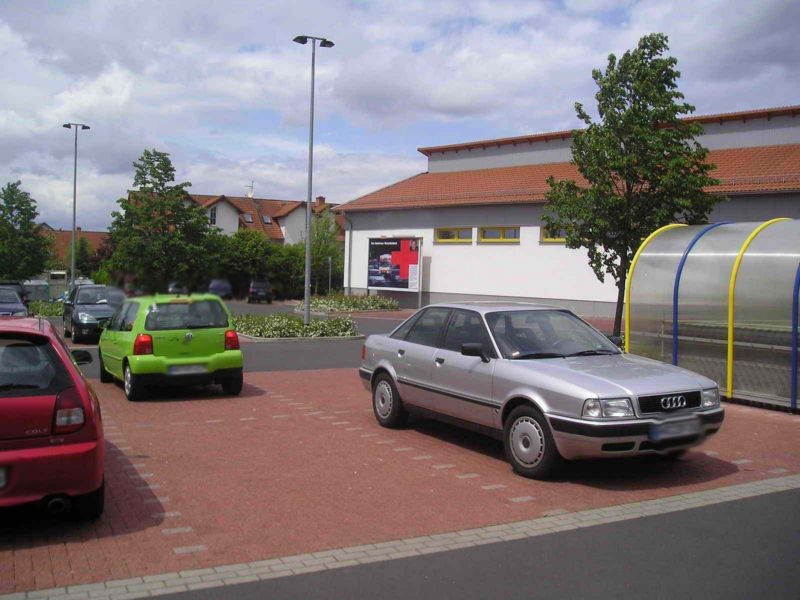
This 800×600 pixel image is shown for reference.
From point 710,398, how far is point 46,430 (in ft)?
18.3

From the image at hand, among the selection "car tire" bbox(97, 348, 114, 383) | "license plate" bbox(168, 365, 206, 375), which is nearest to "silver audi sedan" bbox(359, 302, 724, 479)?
"license plate" bbox(168, 365, 206, 375)

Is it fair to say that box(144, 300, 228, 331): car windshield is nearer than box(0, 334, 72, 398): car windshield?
No

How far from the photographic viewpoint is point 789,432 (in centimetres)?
970

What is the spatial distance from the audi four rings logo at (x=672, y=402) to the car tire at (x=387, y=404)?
3.35 m

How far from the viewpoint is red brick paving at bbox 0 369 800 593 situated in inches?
211

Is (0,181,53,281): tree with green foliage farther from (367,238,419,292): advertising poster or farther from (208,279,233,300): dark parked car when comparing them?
(208,279,233,300): dark parked car

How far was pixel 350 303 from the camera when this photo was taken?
38.4 metres

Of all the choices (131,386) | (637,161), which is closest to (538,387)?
(131,386)

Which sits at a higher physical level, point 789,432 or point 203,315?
point 203,315

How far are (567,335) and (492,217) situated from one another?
28.7m

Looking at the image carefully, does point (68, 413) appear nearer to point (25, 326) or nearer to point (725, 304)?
point (25, 326)

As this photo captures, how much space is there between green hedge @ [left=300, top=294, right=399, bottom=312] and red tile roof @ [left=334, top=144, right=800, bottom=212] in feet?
16.4

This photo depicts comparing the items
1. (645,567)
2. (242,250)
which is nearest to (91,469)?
(242,250)

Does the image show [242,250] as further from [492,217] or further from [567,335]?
[492,217]
